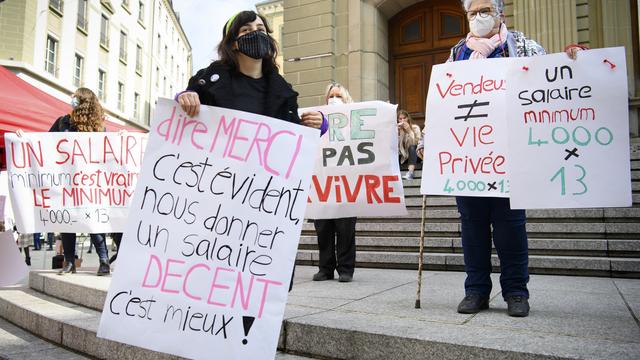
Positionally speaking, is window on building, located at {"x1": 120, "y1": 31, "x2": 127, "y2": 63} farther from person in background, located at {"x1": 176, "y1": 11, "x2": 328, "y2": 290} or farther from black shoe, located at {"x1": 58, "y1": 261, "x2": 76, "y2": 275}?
person in background, located at {"x1": 176, "y1": 11, "x2": 328, "y2": 290}

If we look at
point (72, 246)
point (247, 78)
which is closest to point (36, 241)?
point (72, 246)

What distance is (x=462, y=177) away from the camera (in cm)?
307

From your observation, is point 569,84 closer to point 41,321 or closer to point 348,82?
point 41,321

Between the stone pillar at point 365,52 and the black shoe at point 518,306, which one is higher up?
the stone pillar at point 365,52

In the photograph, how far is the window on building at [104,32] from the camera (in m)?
28.1

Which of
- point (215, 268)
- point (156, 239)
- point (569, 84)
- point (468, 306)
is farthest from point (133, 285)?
point (569, 84)

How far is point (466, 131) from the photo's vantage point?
3.12m

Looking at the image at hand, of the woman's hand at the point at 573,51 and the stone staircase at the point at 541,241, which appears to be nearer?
the woman's hand at the point at 573,51

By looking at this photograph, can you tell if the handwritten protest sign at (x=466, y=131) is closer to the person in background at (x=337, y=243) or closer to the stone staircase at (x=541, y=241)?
the person in background at (x=337, y=243)

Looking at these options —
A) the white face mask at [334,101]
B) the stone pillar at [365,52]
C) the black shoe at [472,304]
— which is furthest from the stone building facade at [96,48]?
the black shoe at [472,304]

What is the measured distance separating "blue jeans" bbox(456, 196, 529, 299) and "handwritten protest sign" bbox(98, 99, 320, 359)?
1.35 meters

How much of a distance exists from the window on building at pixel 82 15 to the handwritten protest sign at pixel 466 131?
26.3 m

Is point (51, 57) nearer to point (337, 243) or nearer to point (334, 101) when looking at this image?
point (334, 101)

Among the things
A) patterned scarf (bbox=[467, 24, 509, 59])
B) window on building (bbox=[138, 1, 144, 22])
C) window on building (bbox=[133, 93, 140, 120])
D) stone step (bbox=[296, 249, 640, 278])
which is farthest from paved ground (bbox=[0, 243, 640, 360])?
window on building (bbox=[138, 1, 144, 22])
